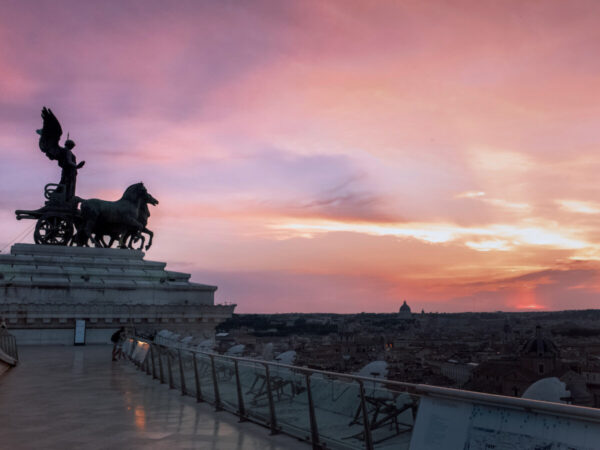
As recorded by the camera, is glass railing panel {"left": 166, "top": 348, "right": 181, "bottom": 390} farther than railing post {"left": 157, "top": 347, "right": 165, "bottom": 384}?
No

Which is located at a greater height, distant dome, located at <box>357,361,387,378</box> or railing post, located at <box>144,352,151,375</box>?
distant dome, located at <box>357,361,387,378</box>

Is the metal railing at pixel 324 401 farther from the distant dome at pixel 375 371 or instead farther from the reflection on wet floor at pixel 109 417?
the distant dome at pixel 375 371

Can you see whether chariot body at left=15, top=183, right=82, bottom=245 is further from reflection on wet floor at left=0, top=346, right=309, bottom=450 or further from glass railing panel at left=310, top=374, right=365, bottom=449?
glass railing panel at left=310, top=374, right=365, bottom=449

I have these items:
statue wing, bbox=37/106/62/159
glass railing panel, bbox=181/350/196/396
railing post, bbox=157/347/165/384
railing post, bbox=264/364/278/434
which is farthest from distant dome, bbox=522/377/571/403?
statue wing, bbox=37/106/62/159

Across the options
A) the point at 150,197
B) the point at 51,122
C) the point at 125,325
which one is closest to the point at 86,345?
the point at 125,325

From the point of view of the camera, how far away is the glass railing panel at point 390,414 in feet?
19.4

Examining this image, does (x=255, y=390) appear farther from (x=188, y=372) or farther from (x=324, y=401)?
(x=188, y=372)

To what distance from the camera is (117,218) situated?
34750 millimetres

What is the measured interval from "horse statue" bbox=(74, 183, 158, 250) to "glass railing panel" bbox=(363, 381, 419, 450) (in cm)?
3029

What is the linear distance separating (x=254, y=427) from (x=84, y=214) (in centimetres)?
2780

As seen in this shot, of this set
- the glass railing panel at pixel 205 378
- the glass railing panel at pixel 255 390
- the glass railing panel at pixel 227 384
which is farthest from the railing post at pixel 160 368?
the glass railing panel at pixel 255 390

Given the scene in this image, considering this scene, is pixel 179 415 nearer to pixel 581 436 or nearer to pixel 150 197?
pixel 581 436

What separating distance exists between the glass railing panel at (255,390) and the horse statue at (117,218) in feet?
87.9

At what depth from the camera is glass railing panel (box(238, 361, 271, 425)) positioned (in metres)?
9.03
